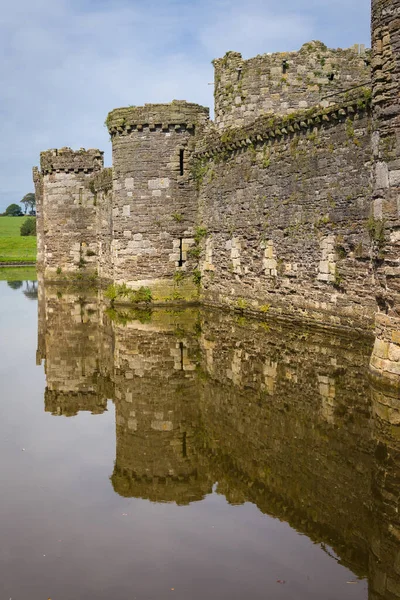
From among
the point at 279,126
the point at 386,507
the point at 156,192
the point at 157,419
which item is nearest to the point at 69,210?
the point at 156,192

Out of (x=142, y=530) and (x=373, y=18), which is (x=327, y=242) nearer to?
(x=373, y=18)

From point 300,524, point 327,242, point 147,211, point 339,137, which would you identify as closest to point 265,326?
point 327,242

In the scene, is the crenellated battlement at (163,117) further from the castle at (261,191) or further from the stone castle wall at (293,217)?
the stone castle wall at (293,217)

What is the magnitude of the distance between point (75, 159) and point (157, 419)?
25.3 meters

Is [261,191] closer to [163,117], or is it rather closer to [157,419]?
[163,117]

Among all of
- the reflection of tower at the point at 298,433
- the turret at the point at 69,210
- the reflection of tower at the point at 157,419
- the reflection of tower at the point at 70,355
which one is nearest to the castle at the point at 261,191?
the reflection of tower at the point at 298,433

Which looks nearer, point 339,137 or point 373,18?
point 373,18

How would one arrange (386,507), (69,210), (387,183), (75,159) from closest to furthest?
(386,507), (387,183), (75,159), (69,210)

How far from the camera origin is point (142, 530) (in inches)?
226

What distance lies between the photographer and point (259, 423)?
8.50 m

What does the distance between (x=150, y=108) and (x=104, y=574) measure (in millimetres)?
17916

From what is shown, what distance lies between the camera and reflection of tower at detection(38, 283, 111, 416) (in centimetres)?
1039

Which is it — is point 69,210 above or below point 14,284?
above

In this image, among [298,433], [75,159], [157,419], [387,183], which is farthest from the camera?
[75,159]
